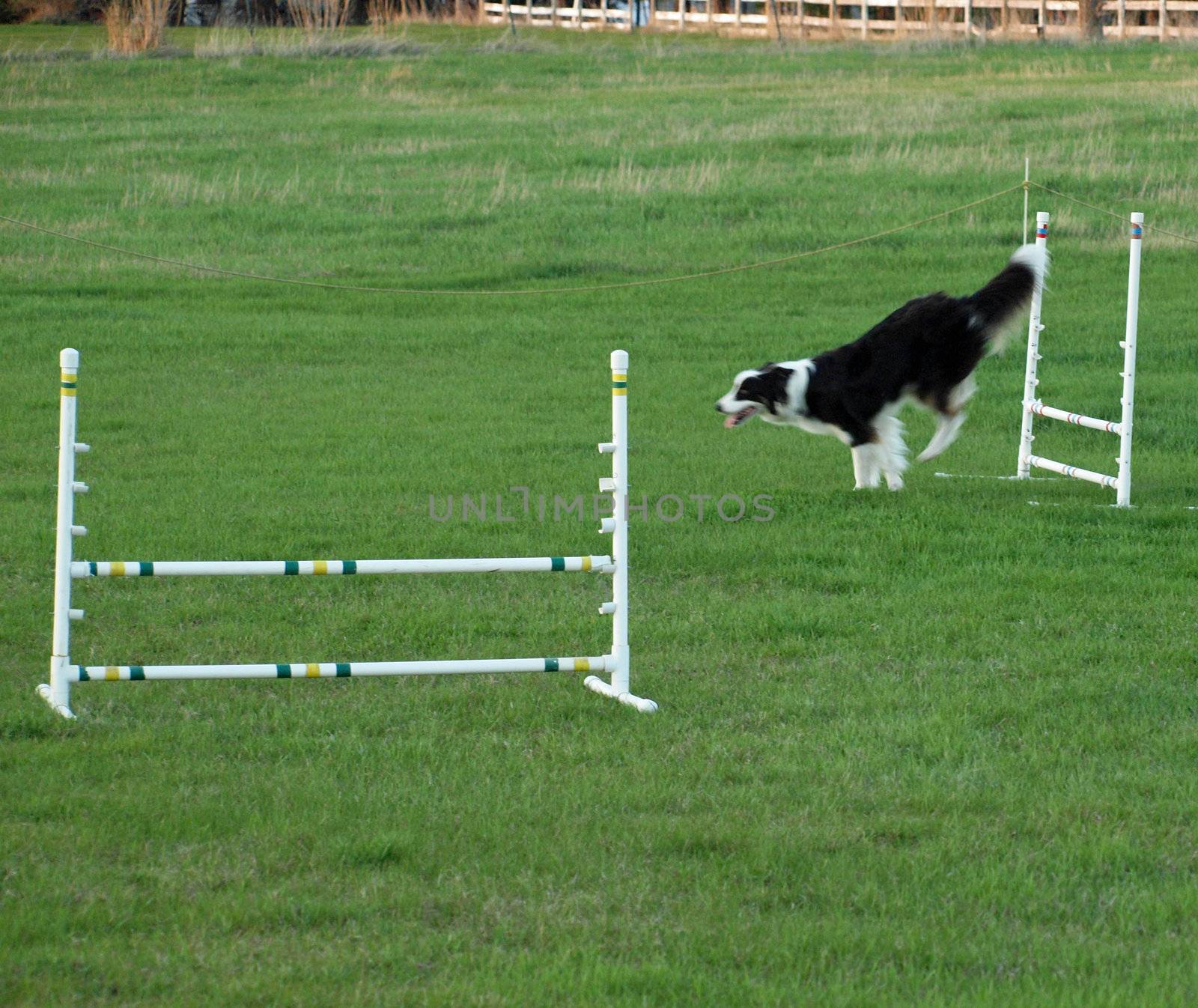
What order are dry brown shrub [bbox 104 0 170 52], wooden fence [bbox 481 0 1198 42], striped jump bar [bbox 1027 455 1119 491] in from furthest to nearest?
wooden fence [bbox 481 0 1198 42]
dry brown shrub [bbox 104 0 170 52]
striped jump bar [bbox 1027 455 1119 491]

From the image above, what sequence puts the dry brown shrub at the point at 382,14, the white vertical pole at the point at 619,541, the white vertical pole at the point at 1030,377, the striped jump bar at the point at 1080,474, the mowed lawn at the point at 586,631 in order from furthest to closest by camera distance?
the dry brown shrub at the point at 382,14 < the white vertical pole at the point at 1030,377 < the striped jump bar at the point at 1080,474 < the white vertical pole at the point at 619,541 < the mowed lawn at the point at 586,631

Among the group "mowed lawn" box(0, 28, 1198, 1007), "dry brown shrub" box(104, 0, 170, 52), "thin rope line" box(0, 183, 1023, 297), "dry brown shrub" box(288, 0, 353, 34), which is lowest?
"mowed lawn" box(0, 28, 1198, 1007)

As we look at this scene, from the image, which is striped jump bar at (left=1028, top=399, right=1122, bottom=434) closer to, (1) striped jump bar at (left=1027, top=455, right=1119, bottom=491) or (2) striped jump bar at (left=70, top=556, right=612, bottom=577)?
(1) striped jump bar at (left=1027, top=455, right=1119, bottom=491)

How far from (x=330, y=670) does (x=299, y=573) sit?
0.38 meters

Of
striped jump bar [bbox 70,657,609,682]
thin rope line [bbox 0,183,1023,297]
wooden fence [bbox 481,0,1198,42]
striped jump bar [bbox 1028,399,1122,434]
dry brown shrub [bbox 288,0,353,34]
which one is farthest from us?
wooden fence [bbox 481,0,1198,42]

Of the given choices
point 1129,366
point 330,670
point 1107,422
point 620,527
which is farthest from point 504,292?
point 330,670

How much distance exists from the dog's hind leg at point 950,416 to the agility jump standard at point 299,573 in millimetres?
4756

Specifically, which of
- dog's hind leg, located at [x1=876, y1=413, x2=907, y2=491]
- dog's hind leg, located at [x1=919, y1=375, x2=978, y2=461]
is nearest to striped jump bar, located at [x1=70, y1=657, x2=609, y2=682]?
dog's hind leg, located at [x1=876, y1=413, x2=907, y2=491]

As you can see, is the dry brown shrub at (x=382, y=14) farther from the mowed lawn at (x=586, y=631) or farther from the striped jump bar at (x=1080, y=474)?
the striped jump bar at (x=1080, y=474)

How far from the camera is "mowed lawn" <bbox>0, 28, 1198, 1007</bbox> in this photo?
4.17m

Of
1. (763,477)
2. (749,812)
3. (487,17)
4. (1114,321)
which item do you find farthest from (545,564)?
(487,17)

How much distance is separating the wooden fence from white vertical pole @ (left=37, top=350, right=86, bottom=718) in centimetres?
3585

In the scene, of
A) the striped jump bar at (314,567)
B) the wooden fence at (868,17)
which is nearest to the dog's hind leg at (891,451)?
the striped jump bar at (314,567)

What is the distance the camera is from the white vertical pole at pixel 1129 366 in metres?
9.17
